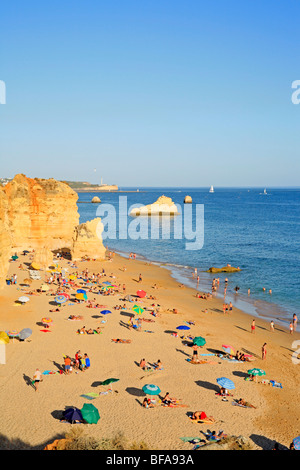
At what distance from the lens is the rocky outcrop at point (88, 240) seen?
47062 mm

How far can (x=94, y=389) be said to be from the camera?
17859 mm

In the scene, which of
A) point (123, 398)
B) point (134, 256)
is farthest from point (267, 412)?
point (134, 256)

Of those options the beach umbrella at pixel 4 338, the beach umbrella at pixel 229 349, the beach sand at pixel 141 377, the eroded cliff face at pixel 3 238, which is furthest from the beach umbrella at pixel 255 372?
the eroded cliff face at pixel 3 238

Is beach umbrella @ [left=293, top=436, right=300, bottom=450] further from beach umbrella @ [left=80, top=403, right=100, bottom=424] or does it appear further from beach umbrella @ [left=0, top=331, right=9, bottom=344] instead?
beach umbrella @ [left=0, top=331, right=9, bottom=344]

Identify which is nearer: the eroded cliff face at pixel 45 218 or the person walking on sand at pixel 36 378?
the person walking on sand at pixel 36 378

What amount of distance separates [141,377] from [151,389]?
2196mm

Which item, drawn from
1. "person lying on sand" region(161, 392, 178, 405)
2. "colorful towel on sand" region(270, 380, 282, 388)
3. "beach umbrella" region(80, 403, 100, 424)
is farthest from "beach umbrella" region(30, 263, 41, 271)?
"colorful towel on sand" region(270, 380, 282, 388)

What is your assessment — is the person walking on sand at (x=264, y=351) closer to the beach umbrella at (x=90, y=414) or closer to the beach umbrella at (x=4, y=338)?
the beach umbrella at (x=90, y=414)

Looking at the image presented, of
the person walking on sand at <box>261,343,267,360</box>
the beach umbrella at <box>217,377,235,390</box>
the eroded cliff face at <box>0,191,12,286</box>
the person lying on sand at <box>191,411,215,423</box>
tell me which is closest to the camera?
the person lying on sand at <box>191,411,215,423</box>

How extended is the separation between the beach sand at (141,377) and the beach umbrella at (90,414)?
24cm

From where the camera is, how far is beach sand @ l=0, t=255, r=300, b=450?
14.9 meters

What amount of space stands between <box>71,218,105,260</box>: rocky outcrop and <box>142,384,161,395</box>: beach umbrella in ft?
102

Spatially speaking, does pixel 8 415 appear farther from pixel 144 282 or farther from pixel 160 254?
pixel 160 254

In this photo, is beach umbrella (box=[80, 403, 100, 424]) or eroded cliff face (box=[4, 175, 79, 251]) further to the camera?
eroded cliff face (box=[4, 175, 79, 251])
